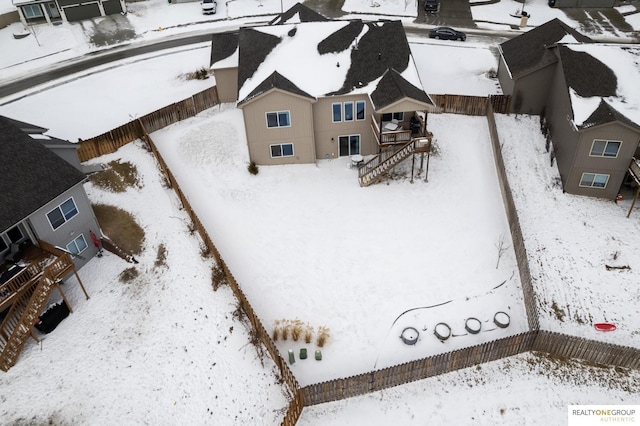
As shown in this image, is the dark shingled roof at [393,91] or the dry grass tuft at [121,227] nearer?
the dry grass tuft at [121,227]

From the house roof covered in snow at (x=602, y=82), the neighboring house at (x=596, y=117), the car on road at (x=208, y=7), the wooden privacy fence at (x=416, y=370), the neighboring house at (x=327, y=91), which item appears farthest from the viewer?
the car on road at (x=208, y=7)

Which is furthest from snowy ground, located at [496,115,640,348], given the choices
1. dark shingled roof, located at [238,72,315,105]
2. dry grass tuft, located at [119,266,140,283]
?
dry grass tuft, located at [119,266,140,283]

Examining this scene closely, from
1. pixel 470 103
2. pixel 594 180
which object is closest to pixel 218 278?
pixel 594 180

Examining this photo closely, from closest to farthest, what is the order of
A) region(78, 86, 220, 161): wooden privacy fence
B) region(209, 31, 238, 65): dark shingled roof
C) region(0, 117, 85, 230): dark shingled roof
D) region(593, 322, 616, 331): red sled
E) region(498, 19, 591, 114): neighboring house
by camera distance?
region(593, 322, 616, 331): red sled, region(0, 117, 85, 230): dark shingled roof, region(78, 86, 220, 161): wooden privacy fence, region(498, 19, 591, 114): neighboring house, region(209, 31, 238, 65): dark shingled roof

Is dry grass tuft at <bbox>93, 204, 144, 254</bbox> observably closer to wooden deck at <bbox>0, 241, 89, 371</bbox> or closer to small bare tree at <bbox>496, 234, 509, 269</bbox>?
wooden deck at <bbox>0, 241, 89, 371</bbox>

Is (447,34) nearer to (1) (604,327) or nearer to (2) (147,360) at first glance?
(1) (604,327)

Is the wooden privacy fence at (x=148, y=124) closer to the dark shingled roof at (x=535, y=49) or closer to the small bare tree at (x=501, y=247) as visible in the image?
the dark shingled roof at (x=535, y=49)

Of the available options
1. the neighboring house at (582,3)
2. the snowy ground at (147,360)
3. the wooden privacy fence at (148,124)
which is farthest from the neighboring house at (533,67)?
the snowy ground at (147,360)
